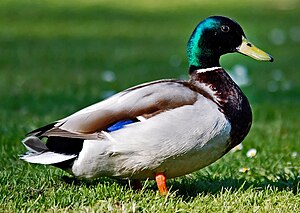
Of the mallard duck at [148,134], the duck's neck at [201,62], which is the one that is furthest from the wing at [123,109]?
the duck's neck at [201,62]

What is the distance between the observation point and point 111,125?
3973mm

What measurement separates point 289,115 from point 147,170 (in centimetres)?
371

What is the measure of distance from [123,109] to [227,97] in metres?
0.61

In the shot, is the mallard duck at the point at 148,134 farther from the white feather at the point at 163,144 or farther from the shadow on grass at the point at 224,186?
the shadow on grass at the point at 224,186

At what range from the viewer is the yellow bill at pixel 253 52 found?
445 cm

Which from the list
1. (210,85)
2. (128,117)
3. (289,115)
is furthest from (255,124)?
(128,117)

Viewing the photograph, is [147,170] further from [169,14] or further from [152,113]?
[169,14]

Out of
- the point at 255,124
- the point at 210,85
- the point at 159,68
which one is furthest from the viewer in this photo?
the point at 159,68

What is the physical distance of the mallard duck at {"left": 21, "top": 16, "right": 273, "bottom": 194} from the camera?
3.94m

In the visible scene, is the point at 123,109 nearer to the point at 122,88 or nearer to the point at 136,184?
the point at 136,184

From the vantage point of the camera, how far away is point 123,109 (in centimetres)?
399

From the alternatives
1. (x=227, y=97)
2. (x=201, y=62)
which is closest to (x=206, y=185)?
(x=227, y=97)

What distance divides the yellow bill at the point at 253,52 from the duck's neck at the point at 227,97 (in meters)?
0.21

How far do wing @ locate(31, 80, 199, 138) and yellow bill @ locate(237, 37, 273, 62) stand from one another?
21.6 inches
